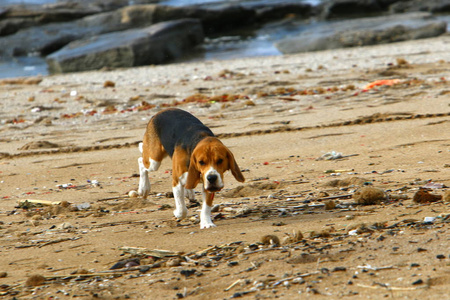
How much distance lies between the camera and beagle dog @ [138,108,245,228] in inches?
191

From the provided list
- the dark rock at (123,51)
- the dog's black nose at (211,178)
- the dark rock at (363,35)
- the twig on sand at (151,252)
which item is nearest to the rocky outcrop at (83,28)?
the dark rock at (123,51)

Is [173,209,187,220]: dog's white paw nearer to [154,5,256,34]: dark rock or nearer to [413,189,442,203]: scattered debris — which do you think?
[413,189,442,203]: scattered debris

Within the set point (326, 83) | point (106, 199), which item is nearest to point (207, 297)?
point (106, 199)

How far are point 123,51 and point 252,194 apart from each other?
15.0 meters

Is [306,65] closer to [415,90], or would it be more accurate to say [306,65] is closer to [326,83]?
[326,83]

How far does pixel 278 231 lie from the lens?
4.69m

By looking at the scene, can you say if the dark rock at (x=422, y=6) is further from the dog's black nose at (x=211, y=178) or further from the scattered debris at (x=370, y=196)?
the dog's black nose at (x=211, y=178)

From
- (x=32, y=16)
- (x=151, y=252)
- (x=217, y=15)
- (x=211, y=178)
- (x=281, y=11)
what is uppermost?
(x=32, y=16)

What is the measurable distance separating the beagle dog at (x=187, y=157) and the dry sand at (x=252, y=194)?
242 millimetres

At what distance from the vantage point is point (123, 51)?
2039cm

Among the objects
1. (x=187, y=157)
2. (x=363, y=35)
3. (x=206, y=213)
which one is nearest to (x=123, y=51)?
(x=363, y=35)

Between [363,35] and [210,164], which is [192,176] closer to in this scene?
[210,164]

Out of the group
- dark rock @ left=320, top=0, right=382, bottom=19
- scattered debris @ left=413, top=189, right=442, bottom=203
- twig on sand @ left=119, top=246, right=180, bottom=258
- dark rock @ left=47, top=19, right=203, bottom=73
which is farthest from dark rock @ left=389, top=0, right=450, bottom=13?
twig on sand @ left=119, top=246, right=180, bottom=258

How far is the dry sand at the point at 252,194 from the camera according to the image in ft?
12.2
